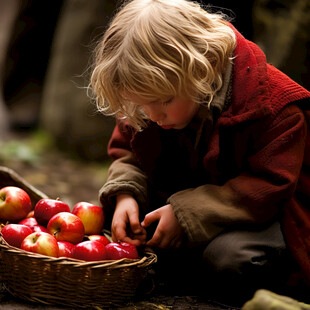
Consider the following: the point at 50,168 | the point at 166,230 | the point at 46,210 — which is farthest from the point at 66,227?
the point at 50,168

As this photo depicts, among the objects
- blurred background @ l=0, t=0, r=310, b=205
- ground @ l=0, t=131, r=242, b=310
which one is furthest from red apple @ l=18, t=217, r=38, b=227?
ground @ l=0, t=131, r=242, b=310

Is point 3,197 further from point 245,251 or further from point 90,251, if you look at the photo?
point 245,251

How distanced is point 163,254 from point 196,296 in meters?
0.33

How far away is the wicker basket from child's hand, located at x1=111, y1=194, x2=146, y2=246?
0.30 m

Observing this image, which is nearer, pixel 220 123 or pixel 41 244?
pixel 41 244

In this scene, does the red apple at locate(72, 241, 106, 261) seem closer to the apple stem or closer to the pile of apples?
the pile of apples

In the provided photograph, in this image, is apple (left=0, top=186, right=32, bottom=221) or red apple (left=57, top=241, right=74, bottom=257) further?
apple (left=0, top=186, right=32, bottom=221)

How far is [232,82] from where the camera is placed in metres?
2.14

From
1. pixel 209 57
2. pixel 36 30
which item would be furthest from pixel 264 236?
pixel 36 30

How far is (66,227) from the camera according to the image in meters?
2.08

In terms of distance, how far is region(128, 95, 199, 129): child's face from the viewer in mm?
2008

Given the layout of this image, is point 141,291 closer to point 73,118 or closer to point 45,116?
point 73,118

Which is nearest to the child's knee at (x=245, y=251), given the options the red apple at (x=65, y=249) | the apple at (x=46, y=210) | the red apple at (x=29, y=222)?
the red apple at (x=65, y=249)

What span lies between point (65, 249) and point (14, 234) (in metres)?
0.21
